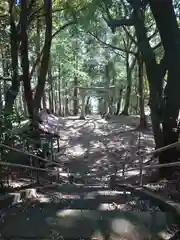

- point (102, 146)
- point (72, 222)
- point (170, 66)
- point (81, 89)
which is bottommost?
point (102, 146)

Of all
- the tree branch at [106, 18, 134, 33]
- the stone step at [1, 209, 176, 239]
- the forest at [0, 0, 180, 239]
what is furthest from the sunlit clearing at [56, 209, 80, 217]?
the tree branch at [106, 18, 134, 33]

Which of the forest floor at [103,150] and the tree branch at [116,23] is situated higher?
the tree branch at [116,23]

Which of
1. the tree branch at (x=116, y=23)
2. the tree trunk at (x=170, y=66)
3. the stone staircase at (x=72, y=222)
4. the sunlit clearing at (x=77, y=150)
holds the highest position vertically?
the tree branch at (x=116, y=23)

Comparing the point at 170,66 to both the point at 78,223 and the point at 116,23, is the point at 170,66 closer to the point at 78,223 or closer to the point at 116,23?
the point at 116,23

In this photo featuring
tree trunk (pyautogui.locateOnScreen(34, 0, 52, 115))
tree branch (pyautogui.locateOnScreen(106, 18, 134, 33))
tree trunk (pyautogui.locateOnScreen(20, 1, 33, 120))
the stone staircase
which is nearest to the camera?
the stone staircase

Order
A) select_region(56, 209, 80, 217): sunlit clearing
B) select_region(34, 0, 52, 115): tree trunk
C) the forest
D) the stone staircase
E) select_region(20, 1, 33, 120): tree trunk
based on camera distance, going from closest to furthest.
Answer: the stone staircase
select_region(56, 209, 80, 217): sunlit clearing
the forest
select_region(20, 1, 33, 120): tree trunk
select_region(34, 0, 52, 115): tree trunk

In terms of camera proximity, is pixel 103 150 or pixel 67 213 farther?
pixel 103 150

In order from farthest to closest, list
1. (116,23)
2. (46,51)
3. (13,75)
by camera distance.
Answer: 1. (46,51)
2. (13,75)
3. (116,23)

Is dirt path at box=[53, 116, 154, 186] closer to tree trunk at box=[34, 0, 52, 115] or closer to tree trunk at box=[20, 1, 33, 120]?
tree trunk at box=[34, 0, 52, 115]

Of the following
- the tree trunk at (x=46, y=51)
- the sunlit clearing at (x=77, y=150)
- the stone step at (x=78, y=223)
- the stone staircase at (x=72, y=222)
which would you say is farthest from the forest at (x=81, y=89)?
the stone step at (x=78, y=223)

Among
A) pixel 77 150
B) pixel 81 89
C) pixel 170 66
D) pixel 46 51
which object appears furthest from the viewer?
pixel 81 89

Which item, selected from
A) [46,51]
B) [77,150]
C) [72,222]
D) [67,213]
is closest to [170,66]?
[67,213]

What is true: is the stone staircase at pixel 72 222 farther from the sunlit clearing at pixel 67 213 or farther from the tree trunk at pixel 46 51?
the tree trunk at pixel 46 51

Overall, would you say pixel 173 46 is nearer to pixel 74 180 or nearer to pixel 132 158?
pixel 74 180
